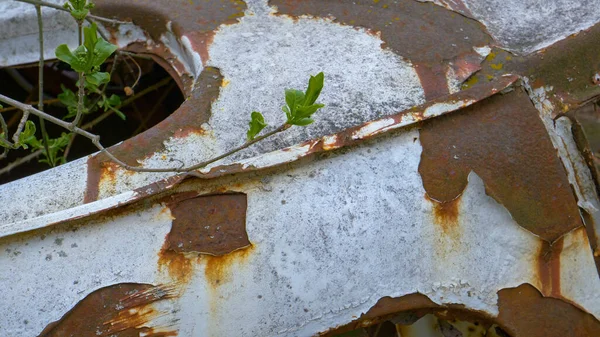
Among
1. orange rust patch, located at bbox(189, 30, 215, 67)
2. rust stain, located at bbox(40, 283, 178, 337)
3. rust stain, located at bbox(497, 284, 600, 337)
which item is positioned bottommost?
rust stain, located at bbox(497, 284, 600, 337)

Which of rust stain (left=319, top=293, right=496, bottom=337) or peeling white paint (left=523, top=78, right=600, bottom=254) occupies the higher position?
peeling white paint (left=523, top=78, right=600, bottom=254)

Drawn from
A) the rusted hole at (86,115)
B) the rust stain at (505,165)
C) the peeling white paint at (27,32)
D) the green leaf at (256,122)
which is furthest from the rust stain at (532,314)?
the rusted hole at (86,115)

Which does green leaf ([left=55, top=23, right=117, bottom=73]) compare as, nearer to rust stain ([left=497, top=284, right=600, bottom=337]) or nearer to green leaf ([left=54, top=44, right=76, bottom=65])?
green leaf ([left=54, top=44, right=76, bottom=65])

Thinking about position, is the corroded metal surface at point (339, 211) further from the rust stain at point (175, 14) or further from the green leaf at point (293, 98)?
the green leaf at point (293, 98)

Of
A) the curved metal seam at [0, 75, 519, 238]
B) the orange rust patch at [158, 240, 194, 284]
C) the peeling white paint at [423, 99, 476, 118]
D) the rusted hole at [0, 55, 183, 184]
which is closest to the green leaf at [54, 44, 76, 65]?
the curved metal seam at [0, 75, 519, 238]

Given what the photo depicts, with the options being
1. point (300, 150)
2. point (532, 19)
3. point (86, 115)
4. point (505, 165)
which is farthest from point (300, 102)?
point (86, 115)
